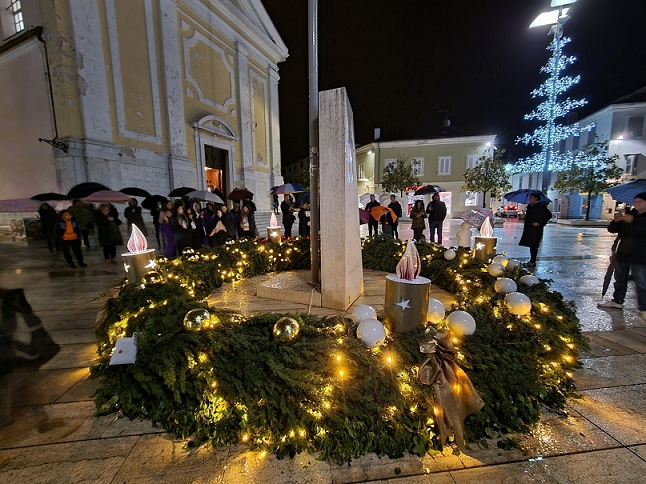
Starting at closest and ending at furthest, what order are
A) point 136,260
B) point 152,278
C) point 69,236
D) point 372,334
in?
point 372,334 → point 152,278 → point 136,260 → point 69,236

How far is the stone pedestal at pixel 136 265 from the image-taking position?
3770 mm

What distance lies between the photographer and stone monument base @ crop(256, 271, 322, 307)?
4359mm

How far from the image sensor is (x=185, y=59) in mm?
14891

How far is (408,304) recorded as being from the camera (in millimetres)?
2426

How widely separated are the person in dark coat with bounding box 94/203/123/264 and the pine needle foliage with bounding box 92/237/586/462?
6.75 meters

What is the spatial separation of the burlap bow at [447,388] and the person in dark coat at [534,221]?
662cm

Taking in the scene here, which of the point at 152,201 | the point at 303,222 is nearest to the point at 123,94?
the point at 152,201

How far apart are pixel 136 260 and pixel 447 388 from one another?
3.83 metres

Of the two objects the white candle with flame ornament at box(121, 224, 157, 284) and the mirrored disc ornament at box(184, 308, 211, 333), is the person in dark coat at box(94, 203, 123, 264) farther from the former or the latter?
the mirrored disc ornament at box(184, 308, 211, 333)

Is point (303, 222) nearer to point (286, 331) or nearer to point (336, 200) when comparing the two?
point (336, 200)

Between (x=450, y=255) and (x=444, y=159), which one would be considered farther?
(x=444, y=159)

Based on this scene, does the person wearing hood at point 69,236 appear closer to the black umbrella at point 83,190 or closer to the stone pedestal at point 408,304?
the black umbrella at point 83,190

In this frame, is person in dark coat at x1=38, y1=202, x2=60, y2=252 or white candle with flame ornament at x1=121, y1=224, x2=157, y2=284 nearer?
white candle with flame ornament at x1=121, y1=224, x2=157, y2=284

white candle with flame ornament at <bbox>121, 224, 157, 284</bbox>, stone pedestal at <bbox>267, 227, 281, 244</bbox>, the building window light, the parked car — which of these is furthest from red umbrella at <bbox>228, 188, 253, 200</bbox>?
the parked car
